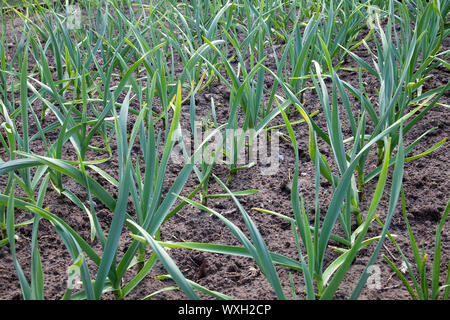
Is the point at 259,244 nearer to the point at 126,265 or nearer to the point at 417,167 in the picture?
the point at 126,265

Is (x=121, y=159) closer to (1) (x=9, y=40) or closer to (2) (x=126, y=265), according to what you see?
(2) (x=126, y=265)

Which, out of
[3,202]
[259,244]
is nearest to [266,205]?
[259,244]

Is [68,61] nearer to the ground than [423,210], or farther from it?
farther from it

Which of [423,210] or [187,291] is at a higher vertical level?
[187,291]

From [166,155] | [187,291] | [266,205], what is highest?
[166,155]

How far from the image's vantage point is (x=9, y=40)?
2469 mm

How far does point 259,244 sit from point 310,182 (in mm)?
590

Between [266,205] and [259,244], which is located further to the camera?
[266,205]

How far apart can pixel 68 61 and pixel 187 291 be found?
117 centimetres
